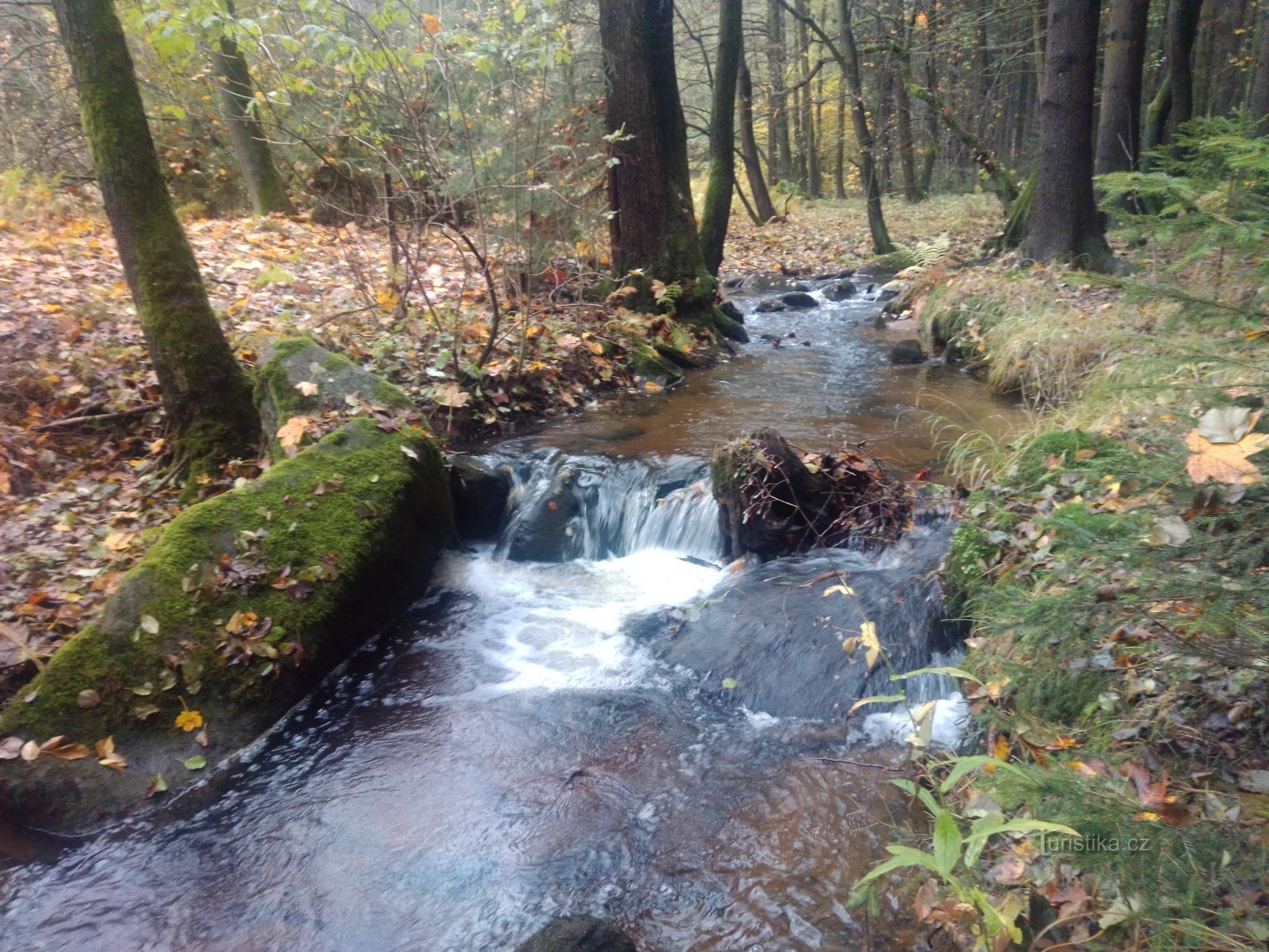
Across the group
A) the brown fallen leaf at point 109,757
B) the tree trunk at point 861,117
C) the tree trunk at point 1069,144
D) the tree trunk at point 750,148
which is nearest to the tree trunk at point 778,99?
the tree trunk at point 750,148

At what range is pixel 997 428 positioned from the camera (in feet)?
24.4

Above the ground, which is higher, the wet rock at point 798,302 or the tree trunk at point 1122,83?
the tree trunk at point 1122,83

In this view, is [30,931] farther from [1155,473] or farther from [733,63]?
[733,63]

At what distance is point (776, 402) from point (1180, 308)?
251 inches

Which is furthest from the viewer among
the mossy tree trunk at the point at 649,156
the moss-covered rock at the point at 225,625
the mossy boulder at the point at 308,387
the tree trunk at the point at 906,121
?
the tree trunk at the point at 906,121

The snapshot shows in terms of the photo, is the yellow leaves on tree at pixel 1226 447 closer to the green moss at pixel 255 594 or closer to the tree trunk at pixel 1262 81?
the green moss at pixel 255 594

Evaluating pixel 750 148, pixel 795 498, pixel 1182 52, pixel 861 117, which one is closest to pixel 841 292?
pixel 861 117

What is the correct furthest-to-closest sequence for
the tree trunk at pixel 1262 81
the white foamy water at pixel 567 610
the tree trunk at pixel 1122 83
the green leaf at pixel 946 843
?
the tree trunk at pixel 1262 81, the tree trunk at pixel 1122 83, the white foamy water at pixel 567 610, the green leaf at pixel 946 843

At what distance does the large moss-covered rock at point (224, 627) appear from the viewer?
4.03m

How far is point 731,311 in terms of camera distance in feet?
42.1

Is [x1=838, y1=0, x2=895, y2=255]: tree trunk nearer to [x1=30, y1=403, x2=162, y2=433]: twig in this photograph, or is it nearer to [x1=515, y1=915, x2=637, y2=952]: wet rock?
[x1=30, y1=403, x2=162, y2=433]: twig

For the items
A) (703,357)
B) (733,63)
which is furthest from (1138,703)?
(733,63)

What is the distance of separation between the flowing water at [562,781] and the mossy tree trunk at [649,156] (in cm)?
570

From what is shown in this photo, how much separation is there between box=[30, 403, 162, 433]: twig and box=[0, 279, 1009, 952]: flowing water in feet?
9.98
